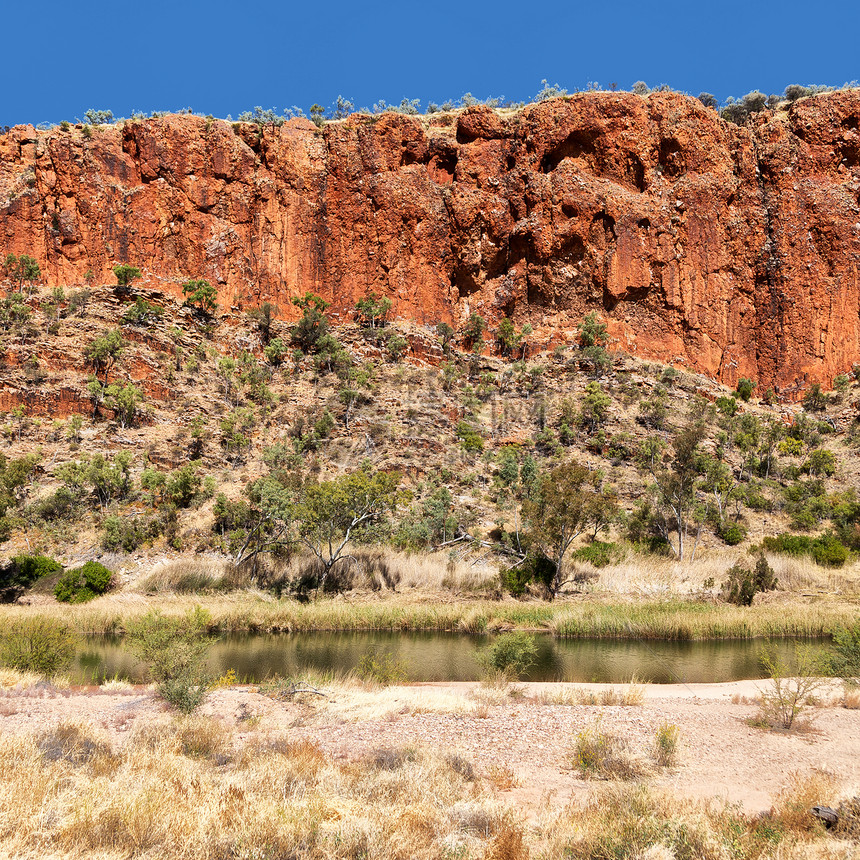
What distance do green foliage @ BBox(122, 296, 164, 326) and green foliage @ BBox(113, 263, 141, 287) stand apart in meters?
1.71

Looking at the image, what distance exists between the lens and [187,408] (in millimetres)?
42031

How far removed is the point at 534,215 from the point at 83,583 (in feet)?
136

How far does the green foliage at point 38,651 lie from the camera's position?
50.8ft

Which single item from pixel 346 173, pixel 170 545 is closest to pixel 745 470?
pixel 170 545

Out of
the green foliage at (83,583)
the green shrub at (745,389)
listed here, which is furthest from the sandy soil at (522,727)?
the green shrub at (745,389)

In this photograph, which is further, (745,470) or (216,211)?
(216,211)

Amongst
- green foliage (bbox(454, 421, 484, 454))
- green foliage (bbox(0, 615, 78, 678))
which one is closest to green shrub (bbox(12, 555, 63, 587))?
green foliage (bbox(0, 615, 78, 678))

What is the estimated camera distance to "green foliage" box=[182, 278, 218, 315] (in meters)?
48.0

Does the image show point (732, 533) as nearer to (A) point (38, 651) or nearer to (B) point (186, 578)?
(B) point (186, 578)

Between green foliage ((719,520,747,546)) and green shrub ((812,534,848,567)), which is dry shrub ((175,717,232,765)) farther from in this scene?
green foliage ((719,520,747,546))

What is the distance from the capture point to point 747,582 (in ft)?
89.0

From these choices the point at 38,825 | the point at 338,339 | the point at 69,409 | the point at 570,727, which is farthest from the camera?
the point at 338,339

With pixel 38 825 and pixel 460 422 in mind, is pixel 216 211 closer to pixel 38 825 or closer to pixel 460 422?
pixel 460 422

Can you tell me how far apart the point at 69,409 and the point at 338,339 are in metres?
18.9
